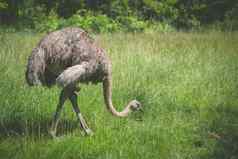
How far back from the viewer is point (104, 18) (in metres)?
15.7

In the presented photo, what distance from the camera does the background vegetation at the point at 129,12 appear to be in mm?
17422

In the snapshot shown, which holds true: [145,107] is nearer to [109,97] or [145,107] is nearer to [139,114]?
[139,114]

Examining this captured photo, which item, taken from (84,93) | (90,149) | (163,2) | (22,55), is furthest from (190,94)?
(163,2)

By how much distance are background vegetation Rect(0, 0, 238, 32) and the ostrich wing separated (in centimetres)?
1206

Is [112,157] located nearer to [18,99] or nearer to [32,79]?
[32,79]

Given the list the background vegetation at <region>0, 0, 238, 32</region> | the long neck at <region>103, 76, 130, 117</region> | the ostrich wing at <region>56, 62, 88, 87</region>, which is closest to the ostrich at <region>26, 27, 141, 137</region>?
the ostrich wing at <region>56, 62, 88, 87</region>

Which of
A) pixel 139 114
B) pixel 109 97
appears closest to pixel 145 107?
pixel 139 114

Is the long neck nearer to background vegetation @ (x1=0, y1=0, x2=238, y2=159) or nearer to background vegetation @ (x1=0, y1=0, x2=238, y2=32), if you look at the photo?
background vegetation @ (x1=0, y1=0, x2=238, y2=159)

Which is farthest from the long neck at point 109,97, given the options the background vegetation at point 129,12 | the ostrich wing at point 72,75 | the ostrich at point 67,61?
the background vegetation at point 129,12

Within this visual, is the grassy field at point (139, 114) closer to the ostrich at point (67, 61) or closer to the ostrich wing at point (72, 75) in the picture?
the ostrich at point (67, 61)

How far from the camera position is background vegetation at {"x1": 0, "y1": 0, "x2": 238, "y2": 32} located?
17422mm

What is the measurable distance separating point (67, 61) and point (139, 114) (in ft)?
4.40

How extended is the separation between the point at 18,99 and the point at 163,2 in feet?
47.7

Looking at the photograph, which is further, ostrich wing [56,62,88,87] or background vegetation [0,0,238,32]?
background vegetation [0,0,238,32]
